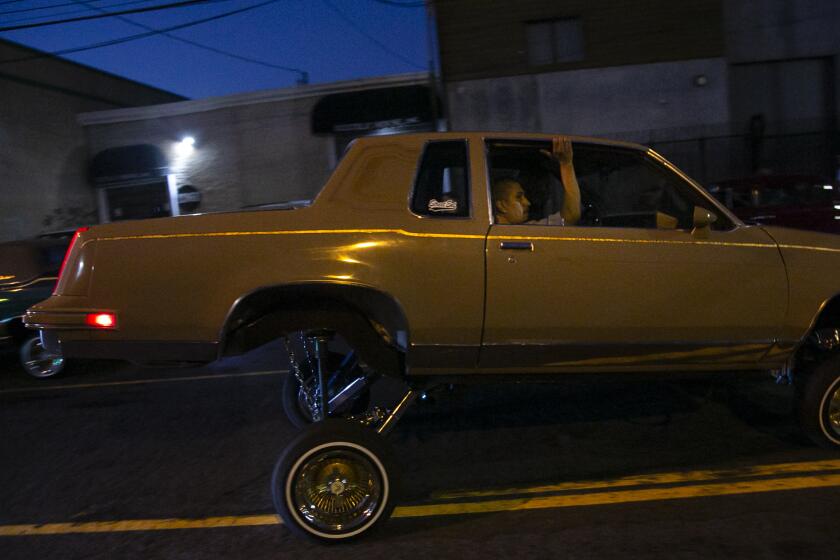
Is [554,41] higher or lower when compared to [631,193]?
higher

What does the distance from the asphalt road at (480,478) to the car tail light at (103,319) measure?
3.80 feet

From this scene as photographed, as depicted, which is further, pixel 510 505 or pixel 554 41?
pixel 554 41

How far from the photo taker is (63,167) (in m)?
18.6

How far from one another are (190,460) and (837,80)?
18.2 metres

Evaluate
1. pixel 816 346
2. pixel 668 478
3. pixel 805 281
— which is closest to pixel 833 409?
pixel 816 346

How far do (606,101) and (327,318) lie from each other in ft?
47.8

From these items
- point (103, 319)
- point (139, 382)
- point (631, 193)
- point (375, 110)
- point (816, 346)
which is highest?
point (375, 110)

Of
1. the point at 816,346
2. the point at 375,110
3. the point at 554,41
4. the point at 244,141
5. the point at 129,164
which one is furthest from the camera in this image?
the point at 129,164

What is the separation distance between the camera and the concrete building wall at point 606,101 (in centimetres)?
A: 1652

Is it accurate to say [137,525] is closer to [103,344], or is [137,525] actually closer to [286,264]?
[103,344]

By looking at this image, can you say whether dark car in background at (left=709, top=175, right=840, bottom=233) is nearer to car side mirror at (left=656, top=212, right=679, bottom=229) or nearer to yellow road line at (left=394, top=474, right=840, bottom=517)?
car side mirror at (left=656, top=212, right=679, bottom=229)

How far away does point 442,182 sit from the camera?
4258mm

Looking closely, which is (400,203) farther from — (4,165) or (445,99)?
(4,165)

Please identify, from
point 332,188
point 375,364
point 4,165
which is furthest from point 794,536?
point 4,165
